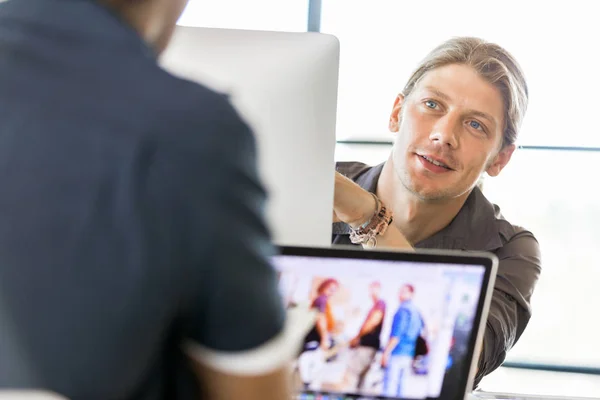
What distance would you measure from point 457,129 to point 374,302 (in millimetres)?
721

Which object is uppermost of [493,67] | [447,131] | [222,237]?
[222,237]

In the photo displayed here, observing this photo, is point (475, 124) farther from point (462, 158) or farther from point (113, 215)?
point (113, 215)

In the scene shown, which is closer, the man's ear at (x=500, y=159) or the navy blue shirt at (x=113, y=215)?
the navy blue shirt at (x=113, y=215)

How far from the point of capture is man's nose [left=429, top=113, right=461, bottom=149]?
1.43 m

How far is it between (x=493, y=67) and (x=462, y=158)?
215 mm

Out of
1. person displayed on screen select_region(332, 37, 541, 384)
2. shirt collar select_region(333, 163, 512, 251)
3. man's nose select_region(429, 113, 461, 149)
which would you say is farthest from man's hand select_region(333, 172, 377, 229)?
shirt collar select_region(333, 163, 512, 251)

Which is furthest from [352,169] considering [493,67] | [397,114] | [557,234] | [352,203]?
[557,234]

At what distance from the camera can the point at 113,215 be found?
393 mm

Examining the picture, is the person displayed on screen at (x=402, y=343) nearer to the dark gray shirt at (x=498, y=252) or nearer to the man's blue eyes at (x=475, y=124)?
the dark gray shirt at (x=498, y=252)

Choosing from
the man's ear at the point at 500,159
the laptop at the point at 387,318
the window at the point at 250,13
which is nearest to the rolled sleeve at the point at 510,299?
the man's ear at the point at 500,159

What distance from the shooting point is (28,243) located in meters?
0.40

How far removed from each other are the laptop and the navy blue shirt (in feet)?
1.22

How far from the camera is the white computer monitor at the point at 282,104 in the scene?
0.96 metres

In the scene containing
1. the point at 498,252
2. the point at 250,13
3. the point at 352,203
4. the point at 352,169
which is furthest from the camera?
the point at 250,13
